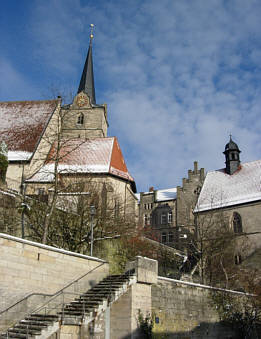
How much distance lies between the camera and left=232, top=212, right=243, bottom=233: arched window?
33.4 metres

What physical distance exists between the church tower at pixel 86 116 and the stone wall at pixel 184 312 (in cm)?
2909

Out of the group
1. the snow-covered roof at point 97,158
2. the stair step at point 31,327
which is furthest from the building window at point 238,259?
the stair step at point 31,327

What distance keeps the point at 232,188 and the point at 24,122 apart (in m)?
20.8

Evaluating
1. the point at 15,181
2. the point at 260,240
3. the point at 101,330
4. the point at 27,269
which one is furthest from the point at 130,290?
the point at 260,240

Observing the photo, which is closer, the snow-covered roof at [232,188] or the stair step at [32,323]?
the stair step at [32,323]

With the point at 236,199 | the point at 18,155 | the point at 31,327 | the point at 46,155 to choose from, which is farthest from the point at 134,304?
the point at 236,199

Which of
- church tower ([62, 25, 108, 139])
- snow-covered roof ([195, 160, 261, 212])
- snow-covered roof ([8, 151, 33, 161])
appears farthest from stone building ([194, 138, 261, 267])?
snow-covered roof ([8, 151, 33, 161])

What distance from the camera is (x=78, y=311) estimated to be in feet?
37.9

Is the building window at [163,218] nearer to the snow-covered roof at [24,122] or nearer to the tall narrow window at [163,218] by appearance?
the tall narrow window at [163,218]

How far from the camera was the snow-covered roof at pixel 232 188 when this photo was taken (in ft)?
112

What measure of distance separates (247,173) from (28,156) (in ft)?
70.3

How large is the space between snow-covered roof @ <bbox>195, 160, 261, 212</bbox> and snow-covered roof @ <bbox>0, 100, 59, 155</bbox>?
1688 centimetres

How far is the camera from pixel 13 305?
10.8 metres

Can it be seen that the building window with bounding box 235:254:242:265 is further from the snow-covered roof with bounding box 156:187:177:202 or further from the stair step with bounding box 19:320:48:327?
the stair step with bounding box 19:320:48:327
